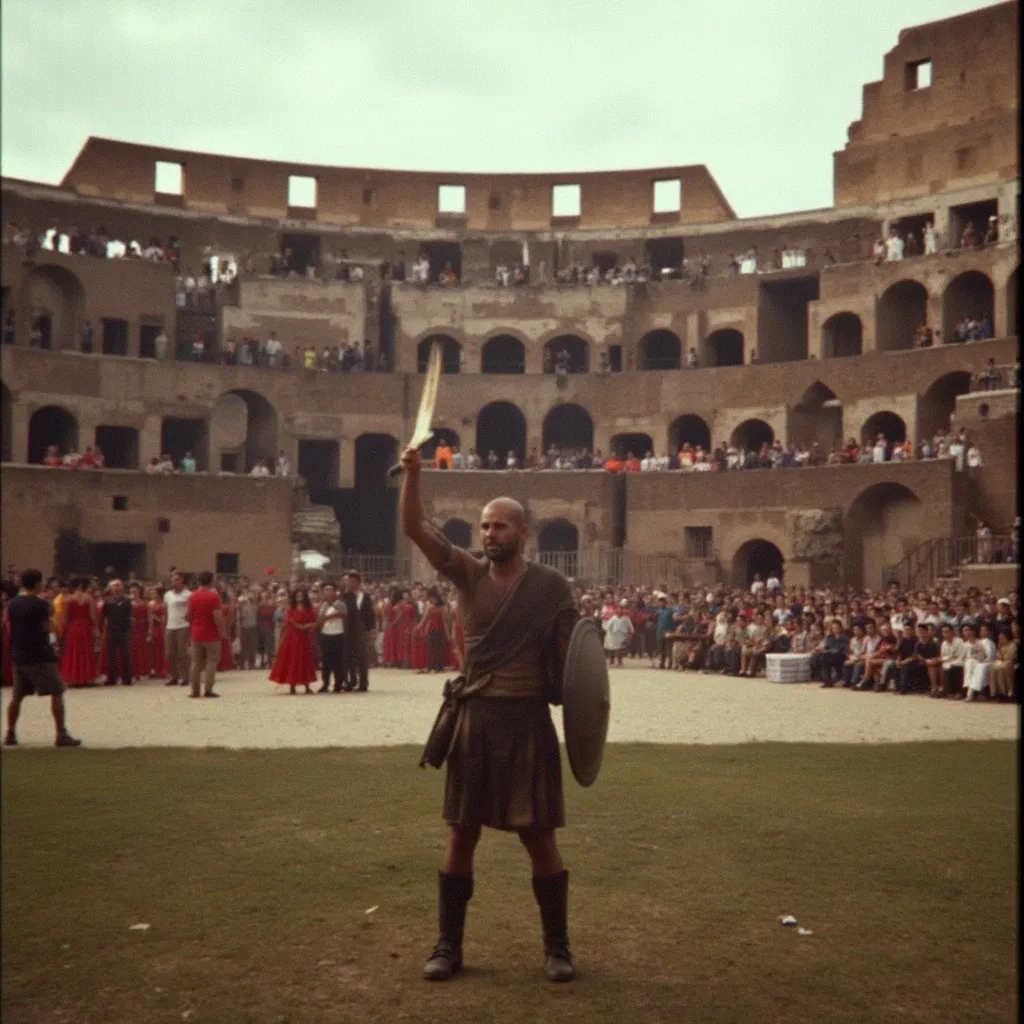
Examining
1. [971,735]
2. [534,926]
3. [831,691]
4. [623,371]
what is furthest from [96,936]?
[623,371]

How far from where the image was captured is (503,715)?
18.7ft

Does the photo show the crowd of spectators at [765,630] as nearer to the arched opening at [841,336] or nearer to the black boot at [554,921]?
the black boot at [554,921]

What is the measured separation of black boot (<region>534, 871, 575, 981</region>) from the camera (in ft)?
17.7

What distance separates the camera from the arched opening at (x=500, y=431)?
48.5 m

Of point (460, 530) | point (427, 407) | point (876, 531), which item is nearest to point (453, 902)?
point (427, 407)

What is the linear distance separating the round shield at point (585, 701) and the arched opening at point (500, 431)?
42736mm

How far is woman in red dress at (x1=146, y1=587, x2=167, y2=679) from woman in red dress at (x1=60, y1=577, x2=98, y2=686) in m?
2.59

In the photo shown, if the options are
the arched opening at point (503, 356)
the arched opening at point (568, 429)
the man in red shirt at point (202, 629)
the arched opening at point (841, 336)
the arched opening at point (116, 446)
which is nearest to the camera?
the man in red shirt at point (202, 629)

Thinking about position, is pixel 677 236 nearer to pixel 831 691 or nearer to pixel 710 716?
pixel 831 691

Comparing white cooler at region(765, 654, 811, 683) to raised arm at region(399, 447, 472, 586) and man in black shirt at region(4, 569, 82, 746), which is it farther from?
raised arm at region(399, 447, 472, 586)

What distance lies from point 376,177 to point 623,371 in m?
12.9

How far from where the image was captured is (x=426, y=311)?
153ft

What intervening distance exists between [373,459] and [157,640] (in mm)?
24807

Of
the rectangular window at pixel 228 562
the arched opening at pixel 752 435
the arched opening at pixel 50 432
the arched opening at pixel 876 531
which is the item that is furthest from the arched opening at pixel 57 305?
the arched opening at pixel 876 531
